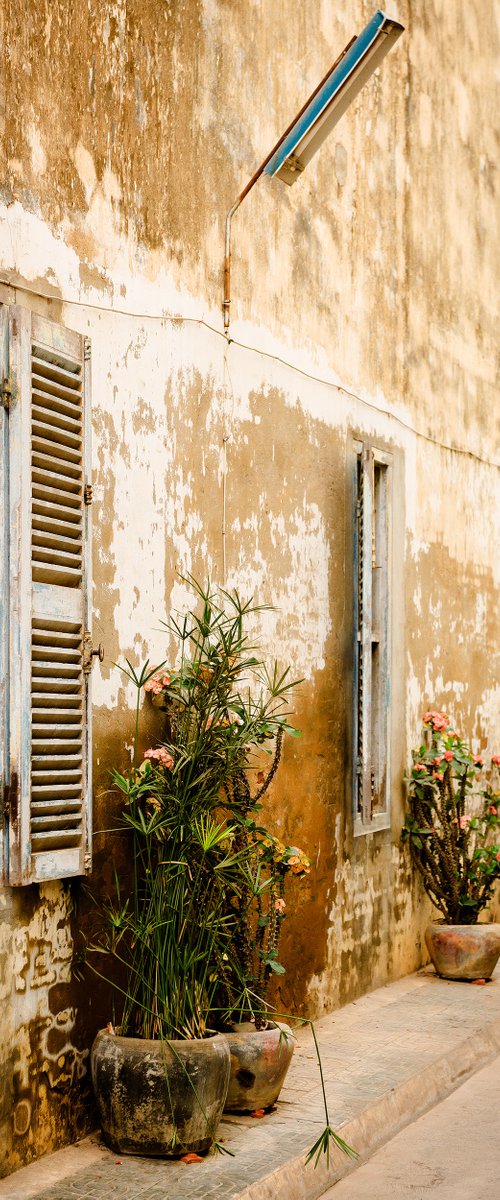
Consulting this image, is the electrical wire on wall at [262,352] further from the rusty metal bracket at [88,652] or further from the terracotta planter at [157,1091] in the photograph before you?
the terracotta planter at [157,1091]

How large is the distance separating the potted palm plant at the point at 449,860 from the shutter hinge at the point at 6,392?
414 centimetres

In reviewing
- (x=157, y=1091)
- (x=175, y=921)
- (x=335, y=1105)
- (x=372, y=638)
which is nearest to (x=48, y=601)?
(x=175, y=921)

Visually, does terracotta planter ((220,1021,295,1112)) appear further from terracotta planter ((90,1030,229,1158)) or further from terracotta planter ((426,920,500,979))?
terracotta planter ((426,920,500,979))

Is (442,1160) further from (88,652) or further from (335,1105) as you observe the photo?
(88,652)

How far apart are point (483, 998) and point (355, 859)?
0.94 m

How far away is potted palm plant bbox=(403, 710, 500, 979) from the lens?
743 cm

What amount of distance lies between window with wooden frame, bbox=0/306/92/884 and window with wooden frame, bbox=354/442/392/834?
99.0 inches

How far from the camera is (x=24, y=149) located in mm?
4336

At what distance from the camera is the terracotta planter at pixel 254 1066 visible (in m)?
4.78

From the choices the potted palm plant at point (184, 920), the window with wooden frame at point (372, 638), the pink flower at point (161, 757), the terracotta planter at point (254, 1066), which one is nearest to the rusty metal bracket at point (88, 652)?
the potted palm plant at point (184, 920)

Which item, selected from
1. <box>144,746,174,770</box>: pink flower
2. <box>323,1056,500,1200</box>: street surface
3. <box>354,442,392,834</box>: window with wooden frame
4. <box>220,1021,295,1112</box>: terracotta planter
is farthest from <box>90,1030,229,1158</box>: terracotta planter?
<box>354,442,392,834</box>: window with wooden frame

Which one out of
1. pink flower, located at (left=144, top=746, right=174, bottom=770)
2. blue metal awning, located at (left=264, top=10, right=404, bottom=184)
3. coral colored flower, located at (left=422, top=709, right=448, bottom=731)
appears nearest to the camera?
pink flower, located at (left=144, top=746, right=174, bottom=770)

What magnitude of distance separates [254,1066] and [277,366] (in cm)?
291

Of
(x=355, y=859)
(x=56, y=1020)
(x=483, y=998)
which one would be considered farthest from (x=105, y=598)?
(x=483, y=998)
